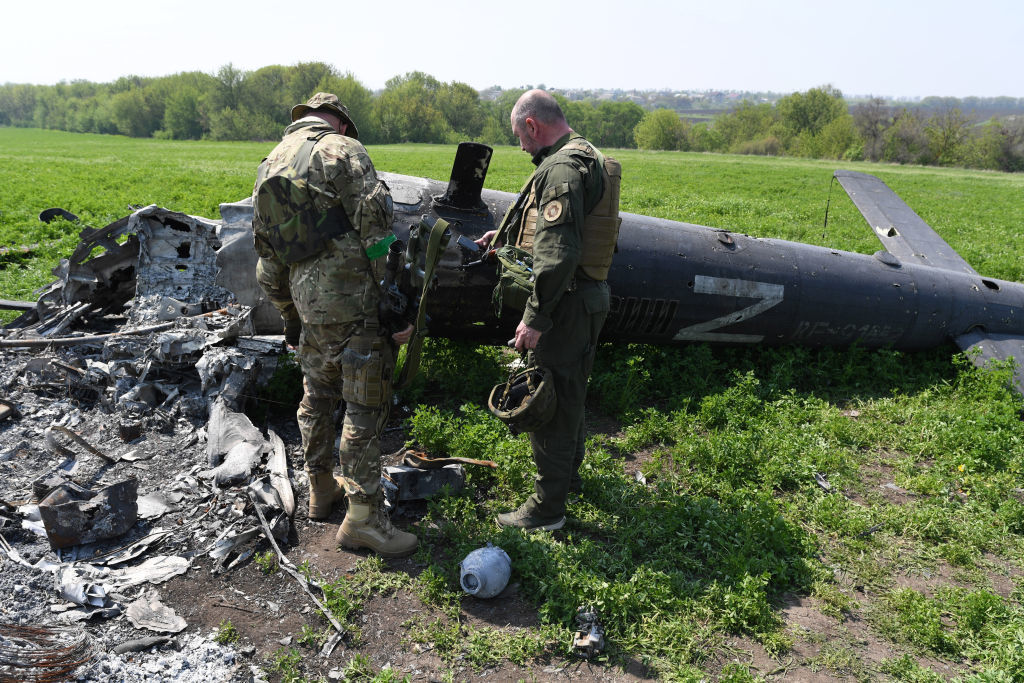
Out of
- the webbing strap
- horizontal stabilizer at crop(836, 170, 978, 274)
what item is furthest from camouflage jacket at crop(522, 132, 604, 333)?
horizontal stabilizer at crop(836, 170, 978, 274)

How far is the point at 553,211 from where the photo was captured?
12.1ft

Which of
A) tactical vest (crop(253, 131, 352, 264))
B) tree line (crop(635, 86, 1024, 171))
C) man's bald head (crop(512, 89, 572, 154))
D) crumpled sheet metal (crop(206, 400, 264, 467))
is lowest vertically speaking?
crumpled sheet metal (crop(206, 400, 264, 467))

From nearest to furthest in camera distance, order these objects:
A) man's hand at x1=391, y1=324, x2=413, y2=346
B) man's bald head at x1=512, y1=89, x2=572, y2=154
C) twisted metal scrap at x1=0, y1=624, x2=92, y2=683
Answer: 1. twisted metal scrap at x1=0, y1=624, x2=92, y2=683
2. man's bald head at x1=512, y1=89, x2=572, y2=154
3. man's hand at x1=391, y1=324, x2=413, y2=346

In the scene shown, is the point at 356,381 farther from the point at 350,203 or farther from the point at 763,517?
the point at 763,517

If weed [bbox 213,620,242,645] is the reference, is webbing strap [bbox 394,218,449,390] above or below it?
above

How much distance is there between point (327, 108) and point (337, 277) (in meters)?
1.23

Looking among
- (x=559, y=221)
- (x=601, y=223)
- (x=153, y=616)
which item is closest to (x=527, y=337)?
(x=559, y=221)

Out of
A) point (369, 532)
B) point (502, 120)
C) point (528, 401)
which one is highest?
point (502, 120)

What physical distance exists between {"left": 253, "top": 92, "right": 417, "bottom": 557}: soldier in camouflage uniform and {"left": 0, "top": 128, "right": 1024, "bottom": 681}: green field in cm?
76

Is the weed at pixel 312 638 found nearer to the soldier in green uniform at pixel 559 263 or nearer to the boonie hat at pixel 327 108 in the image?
the soldier in green uniform at pixel 559 263

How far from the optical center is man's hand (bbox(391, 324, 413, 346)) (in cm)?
410

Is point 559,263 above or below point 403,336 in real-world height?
above

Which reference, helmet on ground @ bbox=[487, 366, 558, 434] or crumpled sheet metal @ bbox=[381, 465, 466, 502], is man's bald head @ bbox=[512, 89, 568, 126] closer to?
Result: helmet on ground @ bbox=[487, 366, 558, 434]

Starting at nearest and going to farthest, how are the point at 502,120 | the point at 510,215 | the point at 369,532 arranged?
the point at 369,532, the point at 510,215, the point at 502,120
